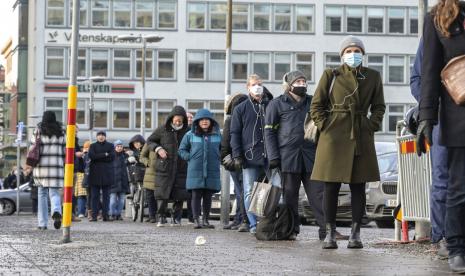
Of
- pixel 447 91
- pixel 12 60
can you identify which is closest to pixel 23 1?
pixel 12 60

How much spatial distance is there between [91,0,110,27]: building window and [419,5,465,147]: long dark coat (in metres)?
68.9

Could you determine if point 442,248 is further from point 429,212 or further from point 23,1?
point 23,1

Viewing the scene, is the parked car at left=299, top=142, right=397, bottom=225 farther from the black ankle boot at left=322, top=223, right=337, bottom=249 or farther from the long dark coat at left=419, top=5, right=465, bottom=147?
the long dark coat at left=419, top=5, right=465, bottom=147

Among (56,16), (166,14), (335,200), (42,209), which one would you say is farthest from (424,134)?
(56,16)

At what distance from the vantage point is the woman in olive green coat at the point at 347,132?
36.8ft

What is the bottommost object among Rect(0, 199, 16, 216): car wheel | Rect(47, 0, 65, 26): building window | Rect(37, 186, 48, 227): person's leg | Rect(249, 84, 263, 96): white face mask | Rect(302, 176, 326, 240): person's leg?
Rect(0, 199, 16, 216): car wheel

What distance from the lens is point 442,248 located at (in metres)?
9.62

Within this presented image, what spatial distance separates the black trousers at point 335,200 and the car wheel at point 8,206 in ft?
103

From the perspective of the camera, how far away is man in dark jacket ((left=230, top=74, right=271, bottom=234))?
15.4m

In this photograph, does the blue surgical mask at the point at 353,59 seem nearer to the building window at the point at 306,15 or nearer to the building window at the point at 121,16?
the building window at the point at 121,16

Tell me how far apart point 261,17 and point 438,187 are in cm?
6825

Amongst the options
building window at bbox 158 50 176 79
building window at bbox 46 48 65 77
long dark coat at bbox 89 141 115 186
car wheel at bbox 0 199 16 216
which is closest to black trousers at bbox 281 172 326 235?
long dark coat at bbox 89 141 115 186

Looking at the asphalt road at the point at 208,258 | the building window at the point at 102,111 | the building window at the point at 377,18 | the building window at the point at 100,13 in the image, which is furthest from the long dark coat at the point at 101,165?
the building window at the point at 377,18

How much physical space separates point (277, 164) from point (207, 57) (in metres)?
63.2
